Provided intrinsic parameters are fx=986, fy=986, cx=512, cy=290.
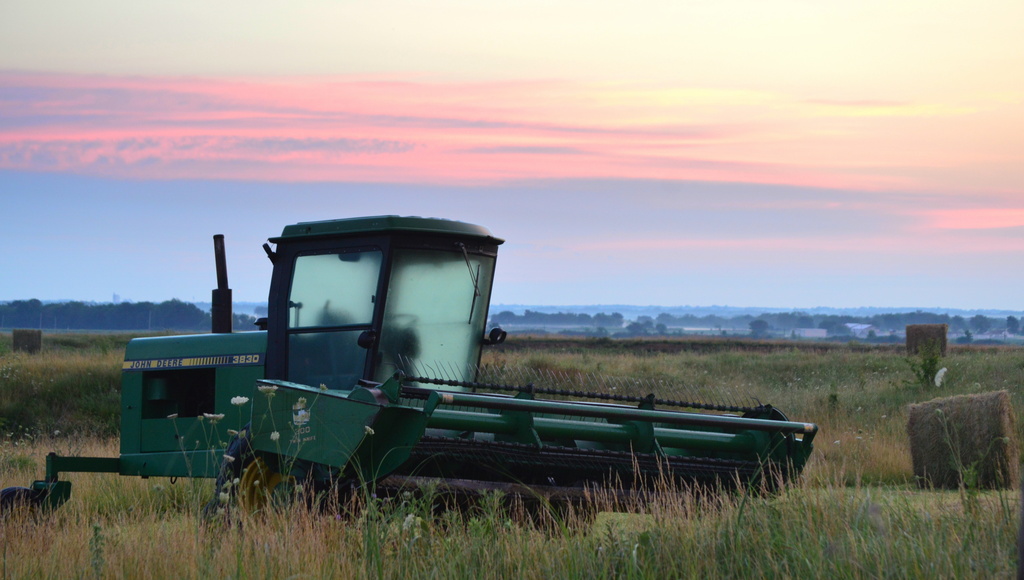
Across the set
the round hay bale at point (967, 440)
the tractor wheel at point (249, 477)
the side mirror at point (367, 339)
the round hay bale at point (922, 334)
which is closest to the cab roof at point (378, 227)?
the side mirror at point (367, 339)

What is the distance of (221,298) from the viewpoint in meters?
8.69

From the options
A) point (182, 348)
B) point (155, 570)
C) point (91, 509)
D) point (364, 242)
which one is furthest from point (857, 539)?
point (91, 509)

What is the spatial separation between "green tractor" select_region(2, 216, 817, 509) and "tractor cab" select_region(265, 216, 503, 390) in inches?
0.5

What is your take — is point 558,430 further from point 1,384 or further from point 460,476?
point 1,384

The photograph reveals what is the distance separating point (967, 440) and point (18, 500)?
32.1 ft

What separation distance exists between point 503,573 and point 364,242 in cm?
322

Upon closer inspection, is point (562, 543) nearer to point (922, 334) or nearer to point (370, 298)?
point (370, 298)

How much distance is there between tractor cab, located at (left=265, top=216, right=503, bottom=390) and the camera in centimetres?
731

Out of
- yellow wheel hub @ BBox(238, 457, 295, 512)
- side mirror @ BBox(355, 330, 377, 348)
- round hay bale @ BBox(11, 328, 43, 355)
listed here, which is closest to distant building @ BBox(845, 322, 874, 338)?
round hay bale @ BBox(11, 328, 43, 355)

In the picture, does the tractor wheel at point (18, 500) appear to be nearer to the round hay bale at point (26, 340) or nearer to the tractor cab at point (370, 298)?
the tractor cab at point (370, 298)

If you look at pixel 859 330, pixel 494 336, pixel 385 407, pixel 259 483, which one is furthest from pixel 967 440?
pixel 859 330

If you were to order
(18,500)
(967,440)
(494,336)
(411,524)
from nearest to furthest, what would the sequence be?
(411,524) → (18,500) → (494,336) → (967,440)

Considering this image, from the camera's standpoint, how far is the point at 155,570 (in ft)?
16.3

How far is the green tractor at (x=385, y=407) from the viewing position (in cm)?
620
